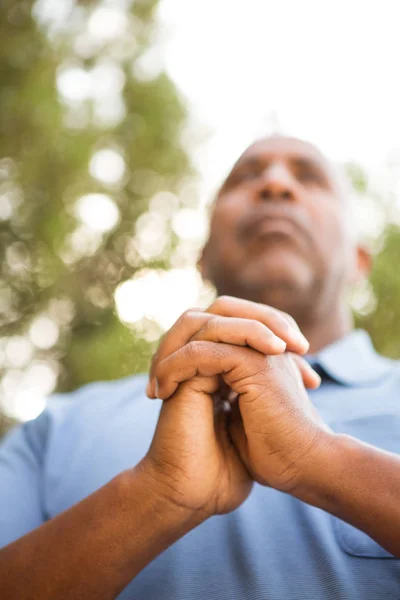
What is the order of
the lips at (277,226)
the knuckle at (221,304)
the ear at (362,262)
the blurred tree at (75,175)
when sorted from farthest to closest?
the blurred tree at (75,175) → the ear at (362,262) → the lips at (277,226) → the knuckle at (221,304)

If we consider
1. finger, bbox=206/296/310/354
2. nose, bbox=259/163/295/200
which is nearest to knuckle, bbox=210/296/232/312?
finger, bbox=206/296/310/354

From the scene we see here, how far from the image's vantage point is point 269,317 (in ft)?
2.67

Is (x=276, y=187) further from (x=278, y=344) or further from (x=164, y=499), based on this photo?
(x=164, y=499)

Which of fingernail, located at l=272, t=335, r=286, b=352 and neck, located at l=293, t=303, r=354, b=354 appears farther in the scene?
neck, located at l=293, t=303, r=354, b=354

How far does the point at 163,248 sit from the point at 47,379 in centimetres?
198

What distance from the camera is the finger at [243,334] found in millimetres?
771

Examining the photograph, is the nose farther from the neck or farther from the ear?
the ear

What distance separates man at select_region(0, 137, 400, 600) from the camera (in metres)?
0.76

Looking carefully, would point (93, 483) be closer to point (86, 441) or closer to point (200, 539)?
point (86, 441)

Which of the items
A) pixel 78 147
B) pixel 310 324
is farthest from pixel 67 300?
pixel 310 324

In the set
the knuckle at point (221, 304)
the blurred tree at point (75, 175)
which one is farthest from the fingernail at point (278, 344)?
the blurred tree at point (75, 175)

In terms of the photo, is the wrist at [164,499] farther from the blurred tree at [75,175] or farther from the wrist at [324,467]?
the blurred tree at [75,175]

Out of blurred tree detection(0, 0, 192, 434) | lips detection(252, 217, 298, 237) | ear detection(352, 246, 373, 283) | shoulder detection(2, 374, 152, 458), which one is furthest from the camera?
blurred tree detection(0, 0, 192, 434)

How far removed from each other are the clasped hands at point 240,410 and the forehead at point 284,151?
3.21 feet
